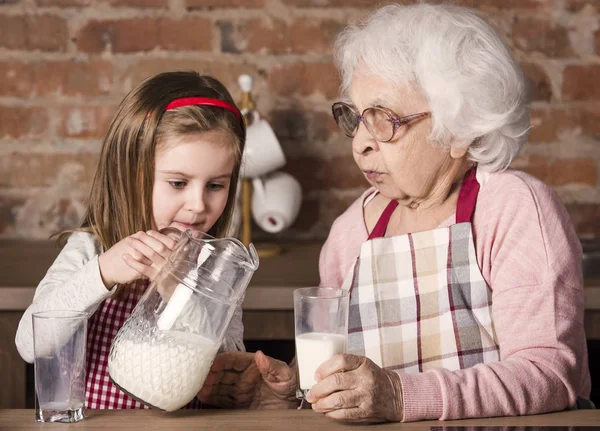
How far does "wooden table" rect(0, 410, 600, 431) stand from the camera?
1171 millimetres

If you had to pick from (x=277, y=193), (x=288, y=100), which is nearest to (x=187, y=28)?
(x=288, y=100)

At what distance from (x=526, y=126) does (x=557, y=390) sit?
530 millimetres

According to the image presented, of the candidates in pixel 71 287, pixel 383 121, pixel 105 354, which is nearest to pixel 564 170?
pixel 383 121

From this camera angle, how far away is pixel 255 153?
2311mm

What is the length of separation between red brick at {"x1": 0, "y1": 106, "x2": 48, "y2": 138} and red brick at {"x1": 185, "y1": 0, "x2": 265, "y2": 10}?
538 mm

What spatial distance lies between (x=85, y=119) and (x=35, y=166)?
20 cm

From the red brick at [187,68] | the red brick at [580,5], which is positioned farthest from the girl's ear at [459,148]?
the red brick at [580,5]

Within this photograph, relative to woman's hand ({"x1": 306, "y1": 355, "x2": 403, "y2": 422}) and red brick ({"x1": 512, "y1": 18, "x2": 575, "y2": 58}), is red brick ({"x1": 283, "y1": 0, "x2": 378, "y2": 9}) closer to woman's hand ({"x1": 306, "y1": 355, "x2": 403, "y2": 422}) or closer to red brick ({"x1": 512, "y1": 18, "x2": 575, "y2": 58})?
red brick ({"x1": 512, "y1": 18, "x2": 575, "y2": 58})

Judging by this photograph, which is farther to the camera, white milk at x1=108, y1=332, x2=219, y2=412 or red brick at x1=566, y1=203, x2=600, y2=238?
red brick at x1=566, y1=203, x2=600, y2=238

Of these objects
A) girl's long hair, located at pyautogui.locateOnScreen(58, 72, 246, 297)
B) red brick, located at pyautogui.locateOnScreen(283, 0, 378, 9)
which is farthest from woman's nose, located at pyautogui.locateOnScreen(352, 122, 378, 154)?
red brick, located at pyautogui.locateOnScreen(283, 0, 378, 9)

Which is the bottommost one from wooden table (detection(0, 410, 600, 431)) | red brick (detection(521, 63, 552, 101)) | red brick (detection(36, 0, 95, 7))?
wooden table (detection(0, 410, 600, 431))

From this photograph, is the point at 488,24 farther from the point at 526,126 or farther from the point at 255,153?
the point at 255,153

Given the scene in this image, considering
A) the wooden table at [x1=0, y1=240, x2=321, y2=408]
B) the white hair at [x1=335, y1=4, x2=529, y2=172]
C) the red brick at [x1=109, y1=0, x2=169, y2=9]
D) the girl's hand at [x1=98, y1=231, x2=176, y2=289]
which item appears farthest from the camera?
the red brick at [x1=109, y1=0, x2=169, y2=9]

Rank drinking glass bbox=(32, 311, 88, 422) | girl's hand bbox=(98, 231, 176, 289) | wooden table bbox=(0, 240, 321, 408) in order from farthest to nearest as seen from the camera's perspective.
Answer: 1. wooden table bbox=(0, 240, 321, 408)
2. girl's hand bbox=(98, 231, 176, 289)
3. drinking glass bbox=(32, 311, 88, 422)
